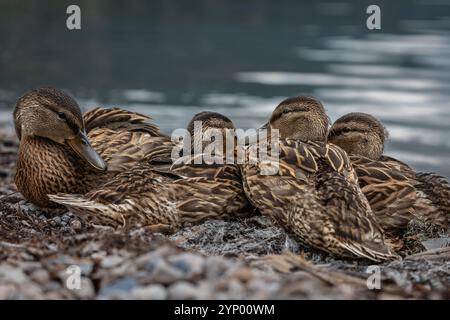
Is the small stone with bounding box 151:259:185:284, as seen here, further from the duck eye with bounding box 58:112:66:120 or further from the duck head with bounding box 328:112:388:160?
the duck head with bounding box 328:112:388:160

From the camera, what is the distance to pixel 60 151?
6871 mm

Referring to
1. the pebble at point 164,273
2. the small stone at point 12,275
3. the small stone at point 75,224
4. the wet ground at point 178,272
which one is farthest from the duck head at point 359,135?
the small stone at point 12,275

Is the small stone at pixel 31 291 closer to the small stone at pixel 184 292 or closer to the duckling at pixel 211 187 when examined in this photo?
the small stone at pixel 184 292

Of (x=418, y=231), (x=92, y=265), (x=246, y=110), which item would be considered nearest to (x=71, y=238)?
(x=92, y=265)

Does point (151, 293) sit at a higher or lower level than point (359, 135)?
lower

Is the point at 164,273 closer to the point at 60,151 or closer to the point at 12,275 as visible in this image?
the point at 12,275

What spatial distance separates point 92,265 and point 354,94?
10594 mm

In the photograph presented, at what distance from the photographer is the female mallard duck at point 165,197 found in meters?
6.06

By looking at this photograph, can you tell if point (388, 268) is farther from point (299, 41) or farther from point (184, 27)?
point (184, 27)

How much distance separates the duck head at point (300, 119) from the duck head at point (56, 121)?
1774 mm

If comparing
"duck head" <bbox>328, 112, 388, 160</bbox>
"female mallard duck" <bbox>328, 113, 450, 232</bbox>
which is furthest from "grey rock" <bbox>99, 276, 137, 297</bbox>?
"duck head" <bbox>328, 112, 388, 160</bbox>

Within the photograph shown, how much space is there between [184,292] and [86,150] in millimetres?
2991

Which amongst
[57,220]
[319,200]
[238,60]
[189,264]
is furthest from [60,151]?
[238,60]

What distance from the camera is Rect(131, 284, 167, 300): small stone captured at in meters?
3.95
